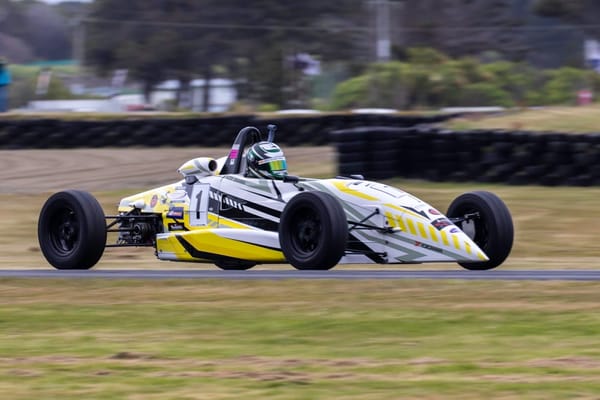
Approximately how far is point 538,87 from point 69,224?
36.3 m

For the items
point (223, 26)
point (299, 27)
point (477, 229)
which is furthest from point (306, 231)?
point (223, 26)

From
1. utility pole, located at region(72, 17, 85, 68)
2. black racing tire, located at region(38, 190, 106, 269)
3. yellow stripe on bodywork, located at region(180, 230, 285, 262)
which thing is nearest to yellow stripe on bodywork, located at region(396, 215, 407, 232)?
yellow stripe on bodywork, located at region(180, 230, 285, 262)

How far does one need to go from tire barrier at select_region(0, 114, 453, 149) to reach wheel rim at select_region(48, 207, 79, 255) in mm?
14655

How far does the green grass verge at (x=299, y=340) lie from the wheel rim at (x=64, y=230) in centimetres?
158

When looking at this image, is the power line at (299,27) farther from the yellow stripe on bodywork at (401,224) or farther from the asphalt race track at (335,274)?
the yellow stripe on bodywork at (401,224)

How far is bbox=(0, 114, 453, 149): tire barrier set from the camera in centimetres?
2755

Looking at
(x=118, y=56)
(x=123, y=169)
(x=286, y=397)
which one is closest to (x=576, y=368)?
(x=286, y=397)

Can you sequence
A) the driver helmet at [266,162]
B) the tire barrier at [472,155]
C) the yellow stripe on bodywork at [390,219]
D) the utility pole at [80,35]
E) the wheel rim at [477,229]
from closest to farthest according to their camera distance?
the yellow stripe on bodywork at [390,219], the wheel rim at [477,229], the driver helmet at [266,162], the tire barrier at [472,155], the utility pole at [80,35]

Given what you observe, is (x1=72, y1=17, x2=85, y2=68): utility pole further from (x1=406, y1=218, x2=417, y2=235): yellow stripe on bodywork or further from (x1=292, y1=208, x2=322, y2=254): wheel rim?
(x1=406, y1=218, x2=417, y2=235): yellow stripe on bodywork

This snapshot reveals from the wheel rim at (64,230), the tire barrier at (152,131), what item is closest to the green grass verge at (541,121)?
the tire barrier at (152,131)

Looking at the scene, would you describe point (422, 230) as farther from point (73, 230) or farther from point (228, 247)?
point (73, 230)

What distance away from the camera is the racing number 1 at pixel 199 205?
12.5 metres

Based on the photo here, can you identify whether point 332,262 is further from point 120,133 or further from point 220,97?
point 220,97

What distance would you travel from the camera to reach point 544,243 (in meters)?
15.4
